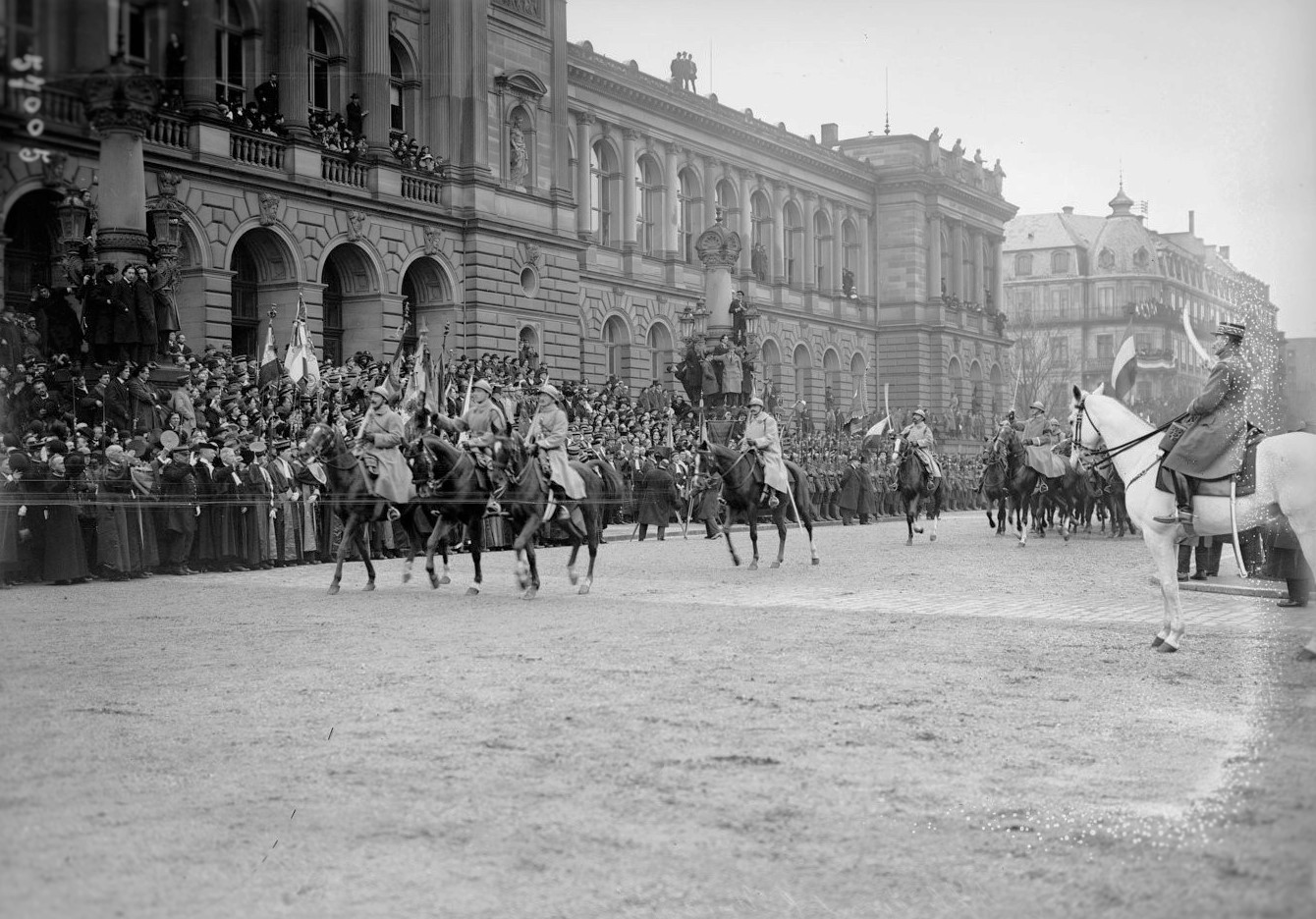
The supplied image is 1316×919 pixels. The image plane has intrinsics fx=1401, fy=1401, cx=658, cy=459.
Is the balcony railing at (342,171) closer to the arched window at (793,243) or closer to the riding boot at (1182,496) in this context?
the riding boot at (1182,496)

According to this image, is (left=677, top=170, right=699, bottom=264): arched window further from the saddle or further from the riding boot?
the saddle

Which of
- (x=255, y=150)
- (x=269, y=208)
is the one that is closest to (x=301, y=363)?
(x=269, y=208)

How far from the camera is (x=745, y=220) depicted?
66438 millimetres

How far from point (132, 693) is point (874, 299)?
2854 inches

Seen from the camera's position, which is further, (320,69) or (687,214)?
(687,214)

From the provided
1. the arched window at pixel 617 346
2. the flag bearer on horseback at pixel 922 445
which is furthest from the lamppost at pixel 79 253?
the arched window at pixel 617 346

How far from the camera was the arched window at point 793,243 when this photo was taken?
7144cm

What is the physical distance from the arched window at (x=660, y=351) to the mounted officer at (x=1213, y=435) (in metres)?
47.3

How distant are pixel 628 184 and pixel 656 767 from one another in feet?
174

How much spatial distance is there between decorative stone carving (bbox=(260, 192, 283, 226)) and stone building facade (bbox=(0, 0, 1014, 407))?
0.15 ft

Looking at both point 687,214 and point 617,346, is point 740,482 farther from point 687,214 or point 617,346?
point 687,214

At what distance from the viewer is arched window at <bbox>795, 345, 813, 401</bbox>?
230 feet

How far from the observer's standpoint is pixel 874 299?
78875 mm

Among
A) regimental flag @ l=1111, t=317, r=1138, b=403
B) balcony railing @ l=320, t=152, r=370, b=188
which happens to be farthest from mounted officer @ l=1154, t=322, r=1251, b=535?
balcony railing @ l=320, t=152, r=370, b=188
